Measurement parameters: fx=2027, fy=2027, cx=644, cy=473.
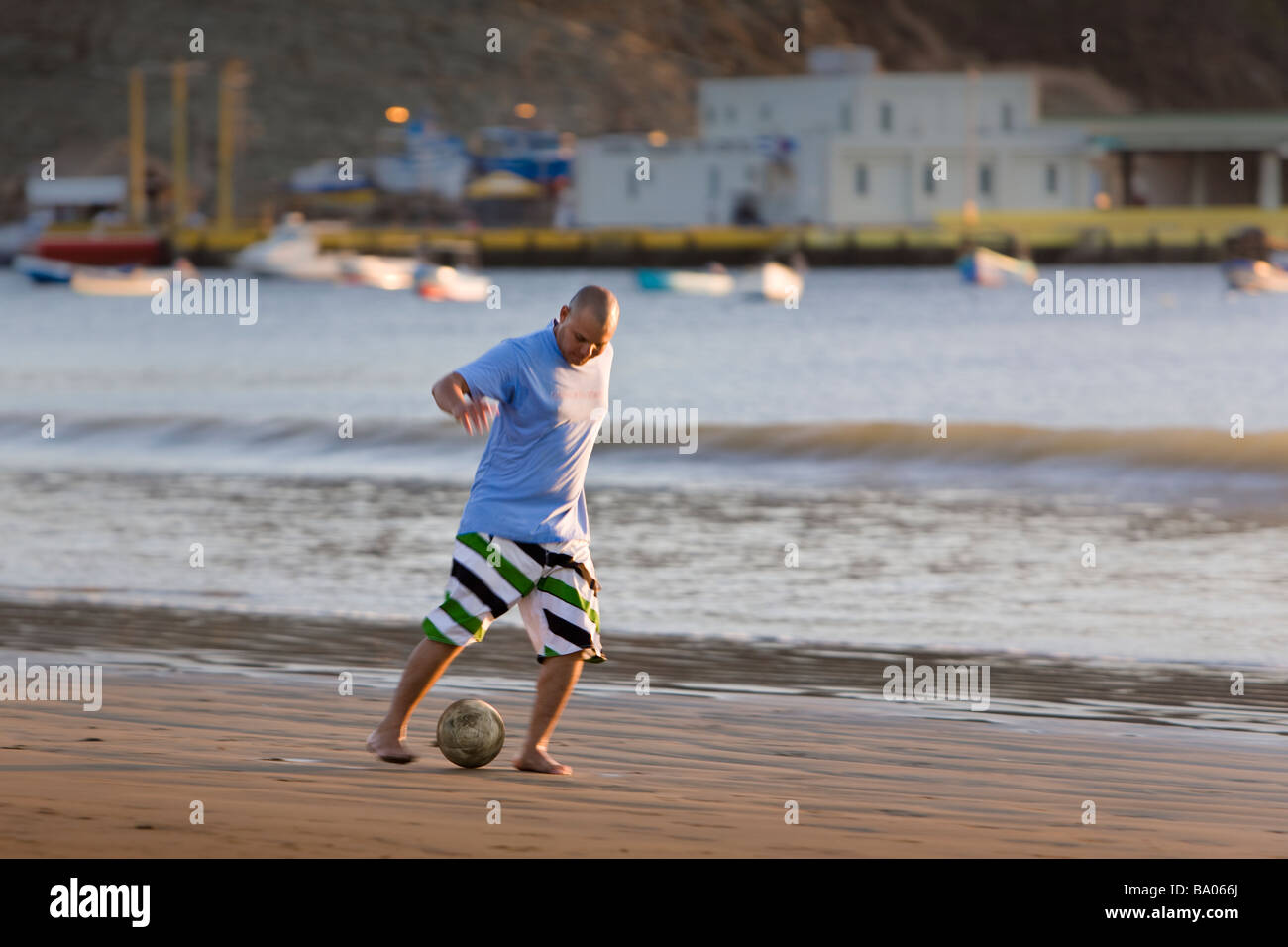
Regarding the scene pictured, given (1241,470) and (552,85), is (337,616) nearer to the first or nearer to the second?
(1241,470)

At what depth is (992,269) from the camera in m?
82.8

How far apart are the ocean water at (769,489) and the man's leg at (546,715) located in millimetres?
4234

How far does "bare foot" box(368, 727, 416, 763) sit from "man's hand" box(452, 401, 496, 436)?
1358 mm

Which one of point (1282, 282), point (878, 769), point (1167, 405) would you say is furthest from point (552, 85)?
point (878, 769)

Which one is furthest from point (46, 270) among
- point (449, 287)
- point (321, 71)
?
point (321, 71)

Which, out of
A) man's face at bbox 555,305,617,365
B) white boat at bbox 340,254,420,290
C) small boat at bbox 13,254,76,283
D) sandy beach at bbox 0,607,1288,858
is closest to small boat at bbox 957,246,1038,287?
white boat at bbox 340,254,420,290

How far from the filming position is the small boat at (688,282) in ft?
261

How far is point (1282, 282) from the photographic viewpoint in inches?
3056

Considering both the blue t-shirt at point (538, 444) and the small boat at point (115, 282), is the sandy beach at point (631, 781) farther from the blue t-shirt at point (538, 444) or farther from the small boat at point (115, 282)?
the small boat at point (115, 282)

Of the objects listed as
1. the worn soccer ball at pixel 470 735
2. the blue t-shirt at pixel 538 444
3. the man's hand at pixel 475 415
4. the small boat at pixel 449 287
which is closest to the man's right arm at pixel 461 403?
the man's hand at pixel 475 415

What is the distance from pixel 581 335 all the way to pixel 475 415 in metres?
0.47

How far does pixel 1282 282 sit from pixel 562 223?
44.5 metres

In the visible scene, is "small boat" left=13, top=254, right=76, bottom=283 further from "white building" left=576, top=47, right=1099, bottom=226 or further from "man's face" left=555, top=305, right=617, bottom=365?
"man's face" left=555, top=305, right=617, bottom=365

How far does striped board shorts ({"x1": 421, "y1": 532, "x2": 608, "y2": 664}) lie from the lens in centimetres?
712
